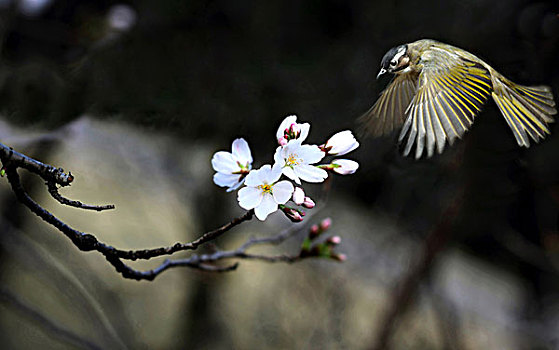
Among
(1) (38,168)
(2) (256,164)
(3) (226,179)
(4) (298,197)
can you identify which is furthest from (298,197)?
(2) (256,164)

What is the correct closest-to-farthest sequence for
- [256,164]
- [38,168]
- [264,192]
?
[38,168] < [264,192] < [256,164]

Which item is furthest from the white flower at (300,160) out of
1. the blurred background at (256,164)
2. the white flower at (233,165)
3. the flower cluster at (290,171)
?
the blurred background at (256,164)

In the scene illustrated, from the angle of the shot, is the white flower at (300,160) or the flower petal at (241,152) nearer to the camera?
the white flower at (300,160)

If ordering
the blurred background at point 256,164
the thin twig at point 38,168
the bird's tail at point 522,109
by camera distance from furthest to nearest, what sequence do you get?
1. the blurred background at point 256,164
2. the bird's tail at point 522,109
3. the thin twig at point 38,168

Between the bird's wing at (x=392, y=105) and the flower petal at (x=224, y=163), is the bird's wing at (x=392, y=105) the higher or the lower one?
the lower one

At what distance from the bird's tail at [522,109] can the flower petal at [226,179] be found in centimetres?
27

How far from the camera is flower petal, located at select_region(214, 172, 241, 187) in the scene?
521mm

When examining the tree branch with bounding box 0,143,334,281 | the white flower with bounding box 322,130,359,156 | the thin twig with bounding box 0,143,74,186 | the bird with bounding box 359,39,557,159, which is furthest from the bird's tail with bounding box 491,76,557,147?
the thin twig with bounding box 0,143,74,186

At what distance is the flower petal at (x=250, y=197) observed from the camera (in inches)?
16.8

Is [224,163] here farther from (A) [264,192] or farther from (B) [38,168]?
(B) [38,168]

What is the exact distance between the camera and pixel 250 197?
434mm

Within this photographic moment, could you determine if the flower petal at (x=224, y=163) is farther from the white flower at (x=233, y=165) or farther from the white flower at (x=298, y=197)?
the white flower at (x=298, y=197)

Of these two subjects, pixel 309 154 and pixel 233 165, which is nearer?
pixel 309 154

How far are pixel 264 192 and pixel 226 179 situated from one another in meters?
0.10
